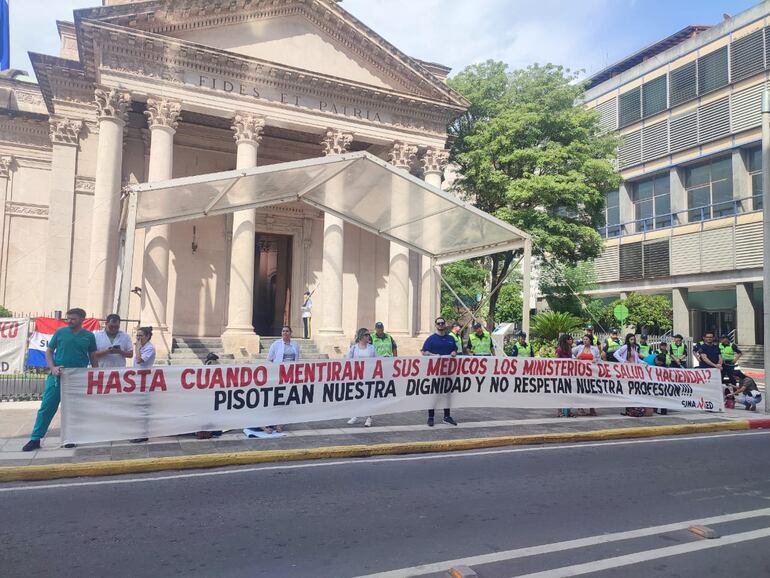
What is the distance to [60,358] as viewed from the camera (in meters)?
7.88

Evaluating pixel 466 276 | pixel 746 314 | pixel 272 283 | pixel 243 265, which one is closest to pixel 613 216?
pixel 746 314

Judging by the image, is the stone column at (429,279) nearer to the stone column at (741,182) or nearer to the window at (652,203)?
the stone column at (741,182)

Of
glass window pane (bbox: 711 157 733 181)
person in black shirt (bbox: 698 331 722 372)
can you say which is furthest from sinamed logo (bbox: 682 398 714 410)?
glass window pane (bbox: 711 157 733 181)

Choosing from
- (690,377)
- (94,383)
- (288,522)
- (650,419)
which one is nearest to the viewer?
(288,522)

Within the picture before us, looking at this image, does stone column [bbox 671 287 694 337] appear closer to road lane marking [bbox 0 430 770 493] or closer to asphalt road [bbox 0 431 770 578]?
road lane marking [bbox 0 430 770 493]

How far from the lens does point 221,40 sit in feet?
61.5

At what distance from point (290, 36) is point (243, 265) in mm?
8208

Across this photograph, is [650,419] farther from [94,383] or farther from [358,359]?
[94,383]

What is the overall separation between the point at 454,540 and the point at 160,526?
249 cm

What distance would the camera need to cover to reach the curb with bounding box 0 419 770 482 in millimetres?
6719

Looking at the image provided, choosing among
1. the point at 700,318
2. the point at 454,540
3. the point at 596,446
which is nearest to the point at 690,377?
the point at 596,446

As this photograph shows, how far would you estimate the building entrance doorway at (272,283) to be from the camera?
23.6 m

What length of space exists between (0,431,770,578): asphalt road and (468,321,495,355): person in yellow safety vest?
15.0ft

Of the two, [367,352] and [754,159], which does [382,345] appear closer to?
[367,352]
